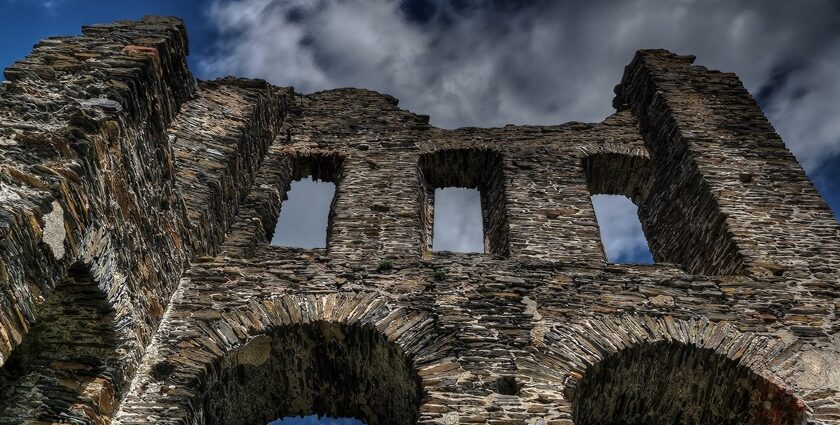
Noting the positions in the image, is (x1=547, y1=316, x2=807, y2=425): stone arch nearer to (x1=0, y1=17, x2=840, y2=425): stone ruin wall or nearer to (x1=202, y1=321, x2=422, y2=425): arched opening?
(x1=0, y1=17, x2=840, y2=425): stone ruin wall

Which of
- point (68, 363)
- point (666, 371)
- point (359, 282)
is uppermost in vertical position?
point (359, 282)

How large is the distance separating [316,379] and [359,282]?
0.97 meters

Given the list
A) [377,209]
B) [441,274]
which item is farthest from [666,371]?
[377,209]

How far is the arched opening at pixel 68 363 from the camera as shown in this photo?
4992 millimetres

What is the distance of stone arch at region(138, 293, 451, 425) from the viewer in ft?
19.3

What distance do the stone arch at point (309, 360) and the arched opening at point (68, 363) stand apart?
1.53ft

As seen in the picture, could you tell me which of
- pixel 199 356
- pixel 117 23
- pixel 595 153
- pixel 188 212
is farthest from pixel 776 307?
pixel 117 23

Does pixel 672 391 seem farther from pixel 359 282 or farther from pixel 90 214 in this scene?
pixel 90 214

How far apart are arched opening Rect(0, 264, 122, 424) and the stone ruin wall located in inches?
0.6

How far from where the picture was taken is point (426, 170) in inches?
373

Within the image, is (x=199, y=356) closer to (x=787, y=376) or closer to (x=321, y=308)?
(x=321, y=308)

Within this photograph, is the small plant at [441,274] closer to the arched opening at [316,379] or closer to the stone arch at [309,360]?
the stone arch at [309,360]

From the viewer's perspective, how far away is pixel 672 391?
6301mm

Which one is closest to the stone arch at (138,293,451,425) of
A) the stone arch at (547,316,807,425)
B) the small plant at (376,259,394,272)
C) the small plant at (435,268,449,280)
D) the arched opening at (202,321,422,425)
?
the arched opening at (202,321,422,425)
